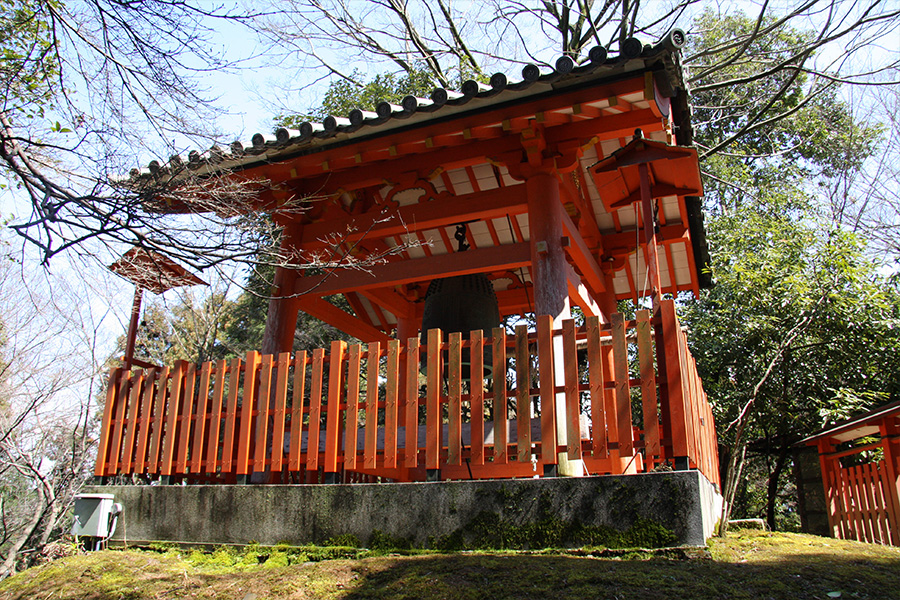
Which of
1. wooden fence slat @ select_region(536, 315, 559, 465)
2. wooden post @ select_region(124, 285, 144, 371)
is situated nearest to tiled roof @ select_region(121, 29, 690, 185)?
wooden post @ select_region(124, 285, 144, 371)

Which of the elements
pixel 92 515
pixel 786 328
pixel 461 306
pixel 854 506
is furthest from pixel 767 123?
pixel 92 515

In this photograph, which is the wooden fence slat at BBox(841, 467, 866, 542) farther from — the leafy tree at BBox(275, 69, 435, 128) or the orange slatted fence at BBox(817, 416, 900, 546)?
the leafy tree at BBox(275, 69, 435, 128)

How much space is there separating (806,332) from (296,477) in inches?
354

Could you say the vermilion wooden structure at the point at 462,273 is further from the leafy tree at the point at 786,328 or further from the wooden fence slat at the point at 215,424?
the leafy tree at the point at 786,328

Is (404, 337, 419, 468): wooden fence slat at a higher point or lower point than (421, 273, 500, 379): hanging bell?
lower

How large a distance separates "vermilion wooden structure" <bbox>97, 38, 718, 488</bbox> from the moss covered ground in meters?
0.67

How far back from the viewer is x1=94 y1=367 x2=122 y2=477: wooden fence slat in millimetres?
5781

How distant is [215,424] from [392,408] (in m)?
1.67

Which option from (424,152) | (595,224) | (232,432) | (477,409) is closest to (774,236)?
(595,224)

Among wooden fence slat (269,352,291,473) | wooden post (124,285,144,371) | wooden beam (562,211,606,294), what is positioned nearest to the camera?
wooden fence slat (269,352,291,473)

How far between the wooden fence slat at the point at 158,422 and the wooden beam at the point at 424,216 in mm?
1936

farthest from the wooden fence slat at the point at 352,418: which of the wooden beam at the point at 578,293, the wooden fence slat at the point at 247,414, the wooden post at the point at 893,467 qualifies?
the wooden post at the point at 893,467

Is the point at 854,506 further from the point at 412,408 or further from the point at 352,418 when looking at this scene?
the point at 352,418

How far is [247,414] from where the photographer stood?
207 inches
